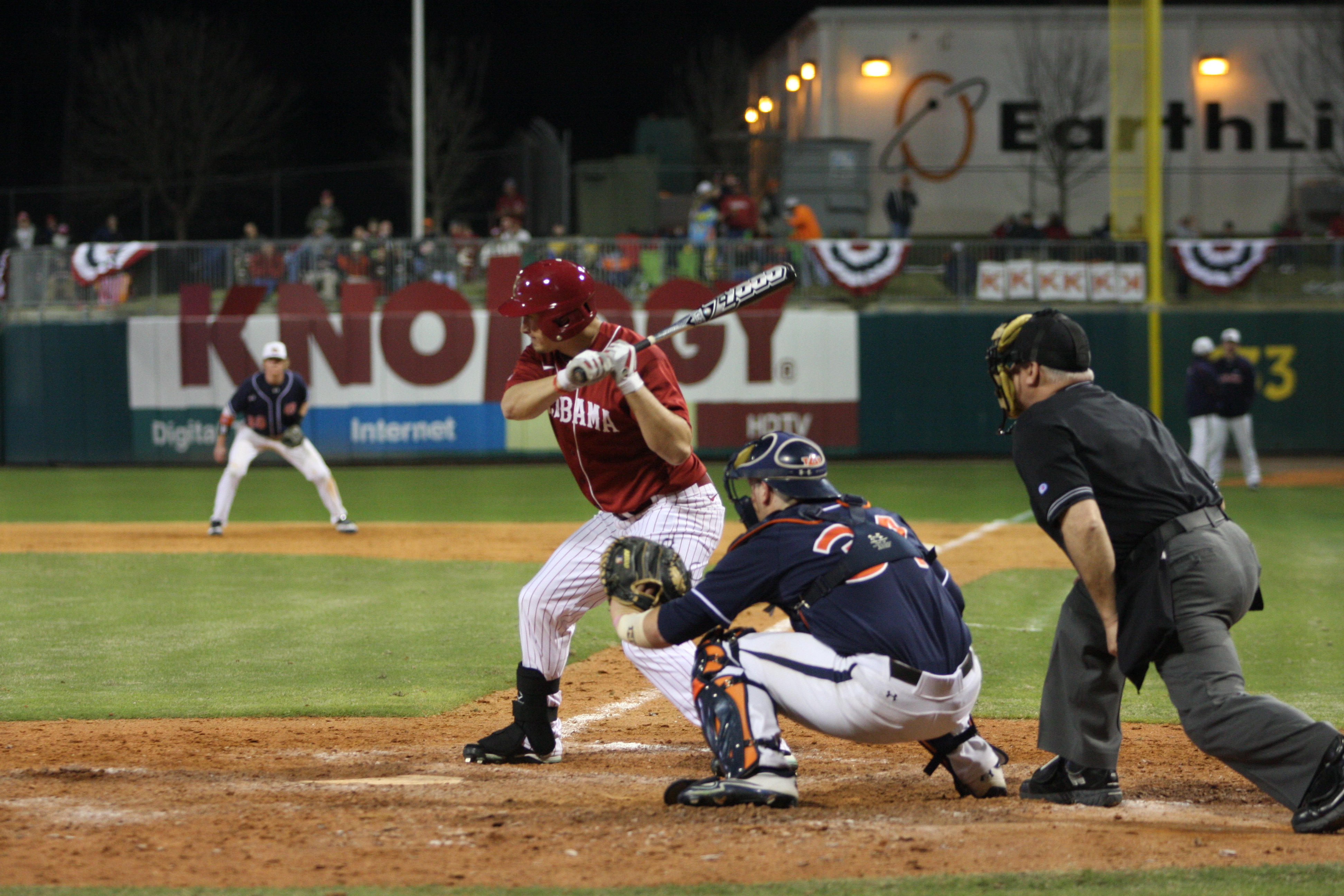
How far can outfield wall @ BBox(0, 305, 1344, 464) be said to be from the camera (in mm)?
22188

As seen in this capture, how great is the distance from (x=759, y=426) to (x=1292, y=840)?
1833 centimetres

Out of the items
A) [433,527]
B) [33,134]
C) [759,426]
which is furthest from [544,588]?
[33,134]

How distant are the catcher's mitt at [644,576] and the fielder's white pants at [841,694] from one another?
32 centimetres

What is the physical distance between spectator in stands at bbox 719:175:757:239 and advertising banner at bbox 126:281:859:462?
149 centimetres

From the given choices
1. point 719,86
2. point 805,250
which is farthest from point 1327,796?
point 719,86

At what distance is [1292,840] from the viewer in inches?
165

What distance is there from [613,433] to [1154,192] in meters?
16.8

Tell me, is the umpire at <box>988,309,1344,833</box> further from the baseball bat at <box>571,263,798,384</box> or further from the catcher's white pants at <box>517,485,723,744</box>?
the catcher's white pants at <box>517,485,723,744</box>

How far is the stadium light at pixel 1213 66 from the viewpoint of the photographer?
32062 mm

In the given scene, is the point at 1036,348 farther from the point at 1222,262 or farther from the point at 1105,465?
the point at 1222,262

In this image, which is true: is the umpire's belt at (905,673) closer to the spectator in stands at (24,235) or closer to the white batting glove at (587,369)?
the white batting glove at (587,369)

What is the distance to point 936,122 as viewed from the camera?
31750 millimetres

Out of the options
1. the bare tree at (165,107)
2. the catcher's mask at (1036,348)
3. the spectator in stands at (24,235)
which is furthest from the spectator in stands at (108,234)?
the catcher's mask at (1036,348)

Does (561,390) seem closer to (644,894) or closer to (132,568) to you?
(644,894)
